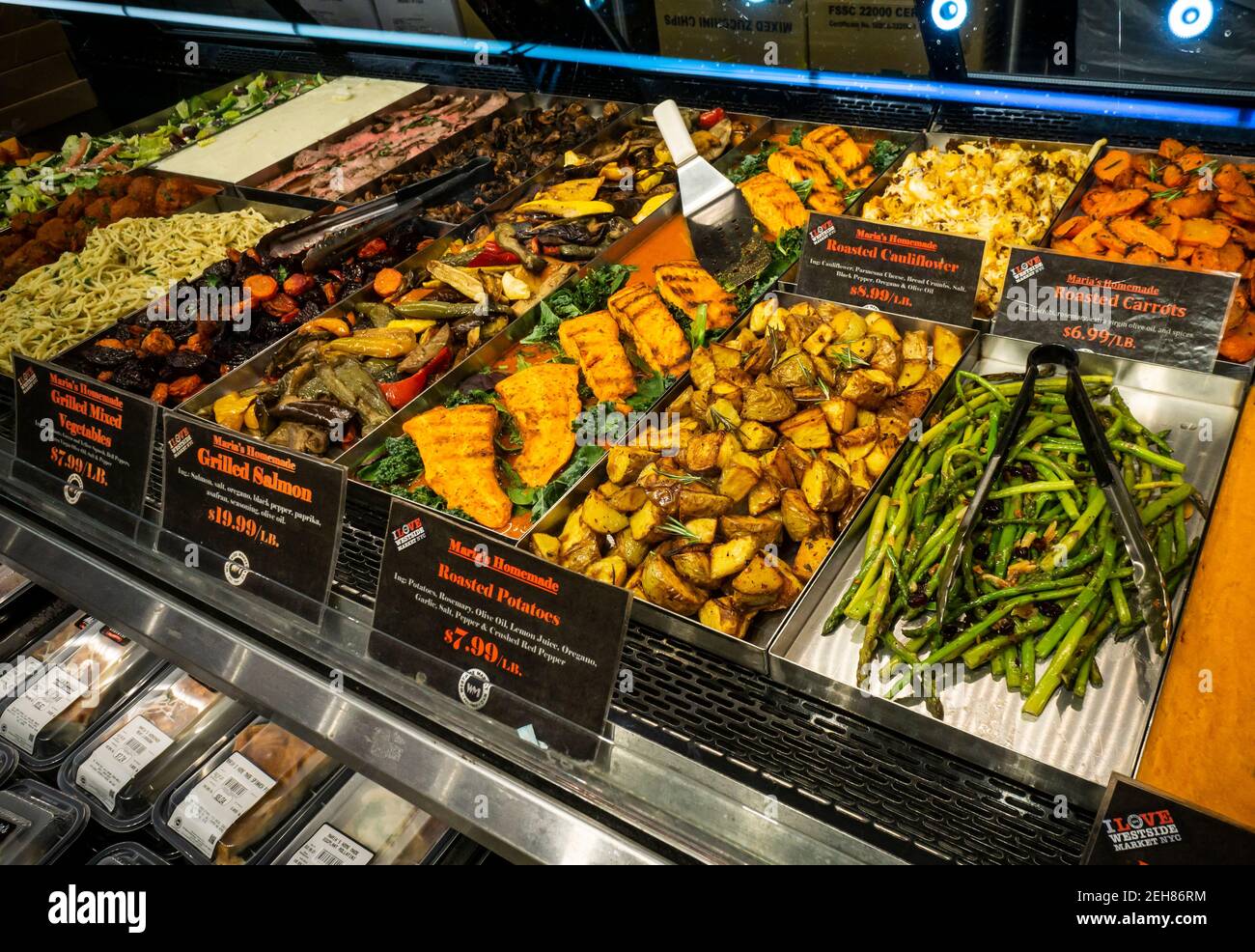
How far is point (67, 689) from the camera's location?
3.50 m

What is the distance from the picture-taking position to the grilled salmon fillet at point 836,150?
14.0 ft

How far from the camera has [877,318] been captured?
10.4 feet

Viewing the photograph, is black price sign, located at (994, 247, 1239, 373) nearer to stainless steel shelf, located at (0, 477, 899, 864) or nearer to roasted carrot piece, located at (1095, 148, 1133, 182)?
roasted carrot piece, located at (1095, 148, 1133, 182)

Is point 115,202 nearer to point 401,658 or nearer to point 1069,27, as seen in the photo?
point 401,658

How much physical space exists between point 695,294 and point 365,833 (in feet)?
7.84

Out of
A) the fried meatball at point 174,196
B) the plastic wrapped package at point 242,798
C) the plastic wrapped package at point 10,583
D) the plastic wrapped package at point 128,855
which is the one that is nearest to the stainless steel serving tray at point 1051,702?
the plastic wrapped package at point 242,798

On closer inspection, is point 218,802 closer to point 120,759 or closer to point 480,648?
point 120,759

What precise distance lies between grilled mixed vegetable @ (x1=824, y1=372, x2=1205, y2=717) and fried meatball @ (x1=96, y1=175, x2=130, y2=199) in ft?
17.4

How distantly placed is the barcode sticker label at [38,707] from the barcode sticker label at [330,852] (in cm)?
131

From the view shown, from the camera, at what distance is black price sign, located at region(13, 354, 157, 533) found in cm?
270

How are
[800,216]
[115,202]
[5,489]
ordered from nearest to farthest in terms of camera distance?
[5,489] → [800,216] → [115,202]

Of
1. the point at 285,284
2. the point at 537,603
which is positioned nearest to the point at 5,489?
the point at 285,284

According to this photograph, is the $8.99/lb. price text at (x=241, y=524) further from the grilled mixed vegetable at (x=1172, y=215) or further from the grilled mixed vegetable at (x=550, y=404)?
the grilled mixed vegetable at (x=1172, y=215)

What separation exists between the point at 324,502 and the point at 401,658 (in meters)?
0.46
